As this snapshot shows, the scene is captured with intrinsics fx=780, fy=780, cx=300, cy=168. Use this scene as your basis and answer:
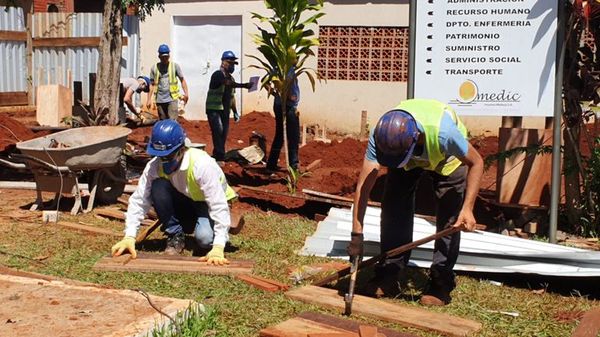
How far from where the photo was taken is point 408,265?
6504 mm

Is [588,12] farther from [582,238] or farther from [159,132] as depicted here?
[159,132]

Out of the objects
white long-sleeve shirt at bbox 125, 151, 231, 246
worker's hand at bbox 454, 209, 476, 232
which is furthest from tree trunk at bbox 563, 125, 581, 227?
white long-sleeve shirt at bbox 125, 151, 231, 246

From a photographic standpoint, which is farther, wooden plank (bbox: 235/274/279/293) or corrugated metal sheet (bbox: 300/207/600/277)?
corrugated metal sheet (bbox: 300/207/600/277)

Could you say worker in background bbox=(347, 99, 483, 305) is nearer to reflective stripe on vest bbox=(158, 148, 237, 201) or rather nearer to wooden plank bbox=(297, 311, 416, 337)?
wooden plank bbox=(297, 311, 416, 337)

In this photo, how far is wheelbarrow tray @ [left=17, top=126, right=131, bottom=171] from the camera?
26.6 ft

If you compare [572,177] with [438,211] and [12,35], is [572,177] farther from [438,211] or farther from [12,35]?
[12,35]

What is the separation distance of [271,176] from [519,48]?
477 cm

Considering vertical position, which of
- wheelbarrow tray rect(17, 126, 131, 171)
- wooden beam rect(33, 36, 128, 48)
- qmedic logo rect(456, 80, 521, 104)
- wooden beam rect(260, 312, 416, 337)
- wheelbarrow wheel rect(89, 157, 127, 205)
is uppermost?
wooden beam rect(33, 36, 128, 48)

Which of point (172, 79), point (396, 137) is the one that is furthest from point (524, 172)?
point (172, 79)

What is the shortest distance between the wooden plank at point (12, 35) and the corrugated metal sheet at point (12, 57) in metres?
0.07

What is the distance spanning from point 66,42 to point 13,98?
182 cm

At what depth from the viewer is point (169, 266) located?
616 centimetres

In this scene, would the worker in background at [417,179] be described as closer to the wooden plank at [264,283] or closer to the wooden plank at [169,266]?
→ the wooden plank at [264,283]

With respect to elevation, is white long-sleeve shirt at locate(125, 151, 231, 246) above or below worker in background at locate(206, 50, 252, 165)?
below
